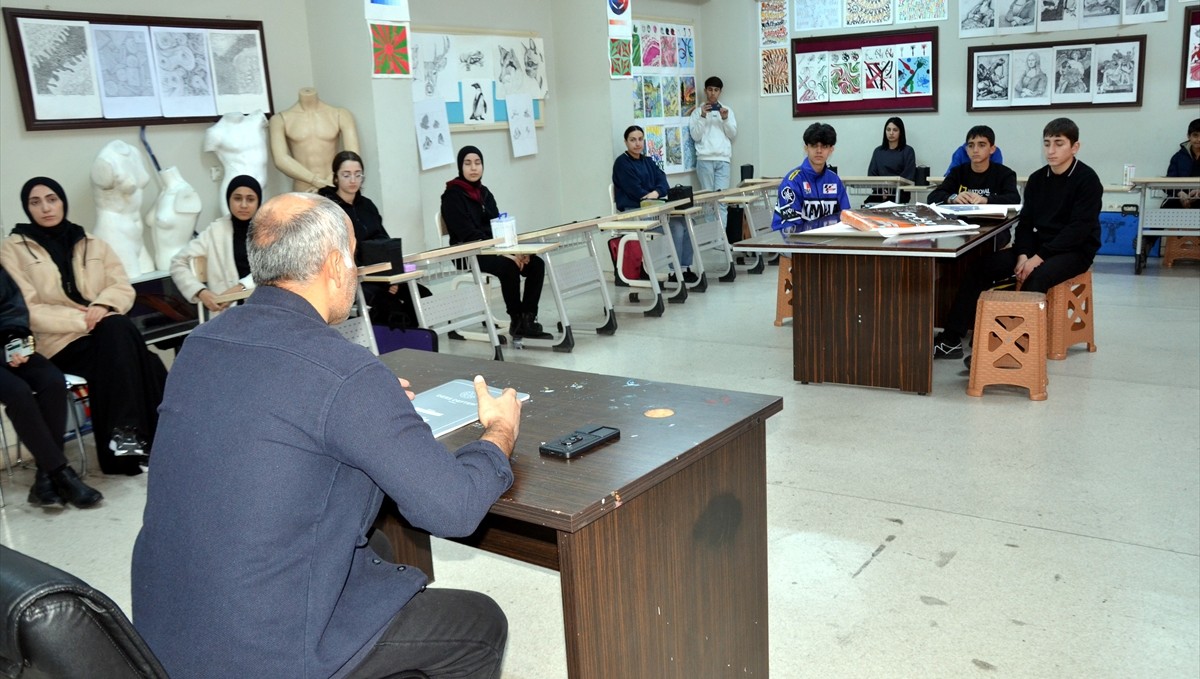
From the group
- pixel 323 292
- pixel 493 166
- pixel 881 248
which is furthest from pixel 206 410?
pixel 493 166

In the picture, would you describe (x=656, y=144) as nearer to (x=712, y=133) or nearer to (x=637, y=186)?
(x=712, y=133)

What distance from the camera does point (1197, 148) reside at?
749 cm

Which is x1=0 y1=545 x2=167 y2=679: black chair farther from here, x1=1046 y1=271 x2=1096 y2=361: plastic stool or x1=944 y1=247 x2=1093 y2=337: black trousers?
x1=1046 y1=271 x2=1096 y2=361: plastic stool

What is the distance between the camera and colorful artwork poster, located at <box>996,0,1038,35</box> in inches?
336

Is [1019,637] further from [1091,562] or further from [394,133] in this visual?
[394,133]

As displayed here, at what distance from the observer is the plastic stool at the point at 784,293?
6066mm

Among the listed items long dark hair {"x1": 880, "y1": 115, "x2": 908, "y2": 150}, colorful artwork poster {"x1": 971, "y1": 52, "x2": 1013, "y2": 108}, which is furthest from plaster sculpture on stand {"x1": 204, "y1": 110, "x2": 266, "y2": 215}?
colorful artwork poster {"x1": 971, "y1": 52, "x2": 1013, "y2": 108}

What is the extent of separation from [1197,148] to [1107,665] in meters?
6.64

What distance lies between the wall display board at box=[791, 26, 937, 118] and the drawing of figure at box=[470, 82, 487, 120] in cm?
390

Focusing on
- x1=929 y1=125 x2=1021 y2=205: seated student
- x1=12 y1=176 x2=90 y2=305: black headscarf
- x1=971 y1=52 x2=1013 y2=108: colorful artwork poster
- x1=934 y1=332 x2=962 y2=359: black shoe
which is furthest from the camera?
x1=971 y1=52 x2=1013 y2=108: colorful artwork poster

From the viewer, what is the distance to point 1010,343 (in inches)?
175

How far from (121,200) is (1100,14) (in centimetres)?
785

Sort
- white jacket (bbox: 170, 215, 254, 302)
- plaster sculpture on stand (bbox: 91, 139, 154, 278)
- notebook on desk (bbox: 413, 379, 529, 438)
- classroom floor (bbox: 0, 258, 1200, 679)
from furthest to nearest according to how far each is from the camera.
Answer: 1. plaster sculpture on stand (bbox: 91, 139, 154, 278)
2. white jacket (bbox: 170, 215, 254, 302)
3. classroom floor (bbox: 0, 258, 1200, 679)
4. notebook on desk (bbox: 413, 379, 529, 438)

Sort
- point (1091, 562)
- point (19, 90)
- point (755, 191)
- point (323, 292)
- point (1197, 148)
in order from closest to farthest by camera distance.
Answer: point (323, 292) → point (1091, 562) → point (19, 90) → point (1197, 148) → point (755, 191)
